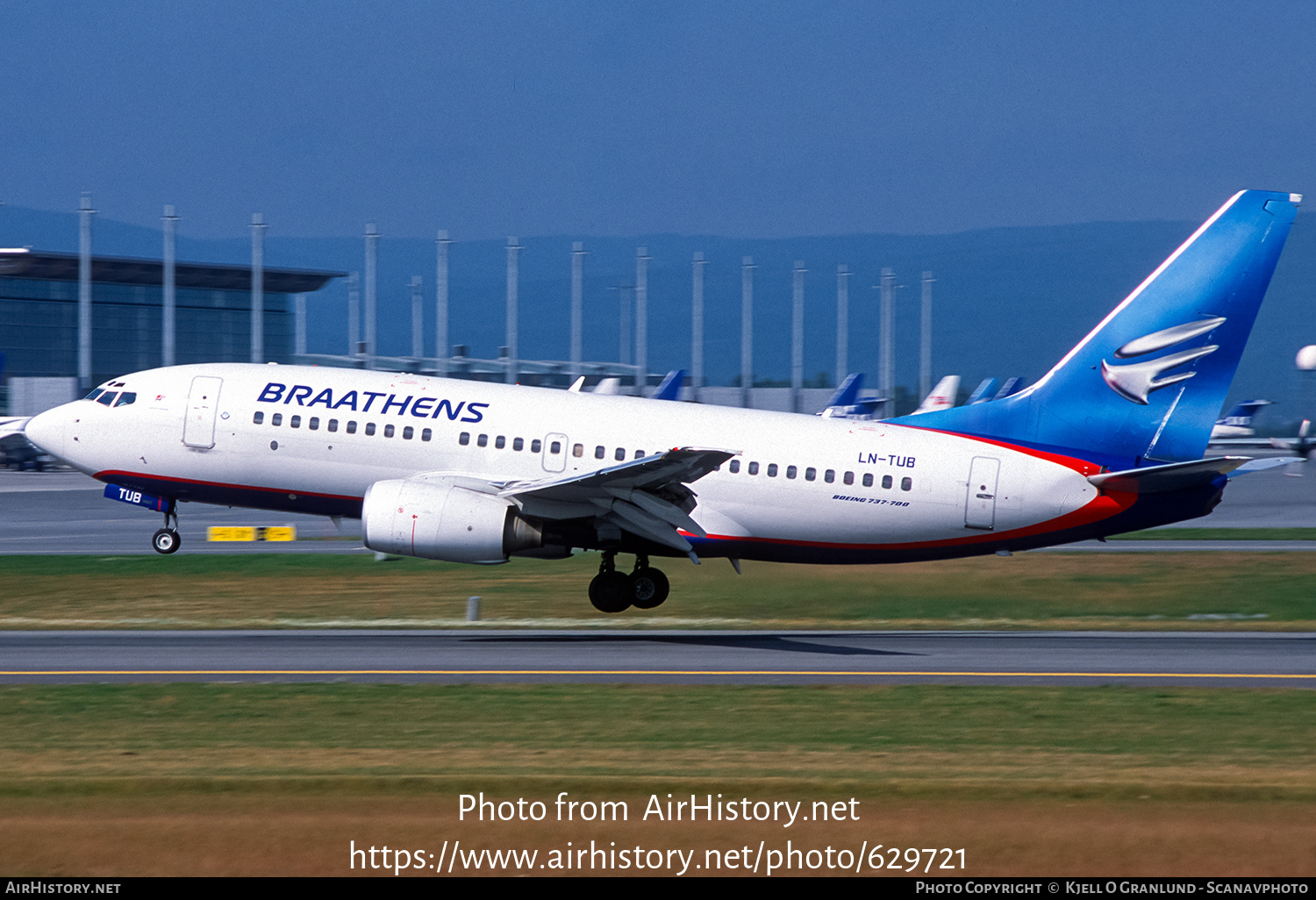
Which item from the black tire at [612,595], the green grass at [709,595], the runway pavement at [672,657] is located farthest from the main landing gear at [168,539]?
the black tire at [612,595]

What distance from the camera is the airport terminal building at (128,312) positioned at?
4003 inches

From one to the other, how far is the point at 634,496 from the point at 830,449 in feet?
13.2

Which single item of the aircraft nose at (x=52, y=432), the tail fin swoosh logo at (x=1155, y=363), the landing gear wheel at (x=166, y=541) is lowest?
the landing gear wheel at (x=166, y=541)

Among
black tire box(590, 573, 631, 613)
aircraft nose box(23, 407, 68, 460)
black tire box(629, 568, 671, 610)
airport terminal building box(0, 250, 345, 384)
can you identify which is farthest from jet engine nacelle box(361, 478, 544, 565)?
airport terminal building box(0, 250, 345, 384)

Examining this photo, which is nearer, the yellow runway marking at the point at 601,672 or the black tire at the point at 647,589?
the yellow runway marking at the point at 601,672

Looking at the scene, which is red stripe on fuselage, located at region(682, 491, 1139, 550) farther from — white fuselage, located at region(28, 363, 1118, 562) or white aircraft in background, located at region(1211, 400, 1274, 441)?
white aircraft in background, located at region(1211, 400, 1274, 441)

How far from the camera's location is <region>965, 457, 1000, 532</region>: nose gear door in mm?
26781

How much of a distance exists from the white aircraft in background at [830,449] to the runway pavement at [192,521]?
903 centimetres

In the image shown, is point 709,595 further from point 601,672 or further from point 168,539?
point 168,539

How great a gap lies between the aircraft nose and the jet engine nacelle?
8017mm

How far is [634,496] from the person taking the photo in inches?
1009

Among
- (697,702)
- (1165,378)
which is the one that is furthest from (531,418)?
(1165,378)

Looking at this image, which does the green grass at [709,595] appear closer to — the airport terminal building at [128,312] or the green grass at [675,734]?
the green grass at [675,734]

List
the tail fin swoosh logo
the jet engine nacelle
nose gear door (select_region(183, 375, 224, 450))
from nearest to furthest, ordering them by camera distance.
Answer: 1. the jet engine nacelle
2. the tail fin swoosh logo
3. nose gear door (select_region(183, 375, 224, 450))
